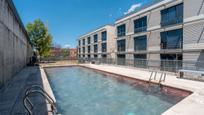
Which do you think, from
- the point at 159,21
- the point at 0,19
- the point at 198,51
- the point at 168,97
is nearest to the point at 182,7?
the point at 159,21

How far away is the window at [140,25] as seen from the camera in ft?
65.7

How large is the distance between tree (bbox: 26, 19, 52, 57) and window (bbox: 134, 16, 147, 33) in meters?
20.6

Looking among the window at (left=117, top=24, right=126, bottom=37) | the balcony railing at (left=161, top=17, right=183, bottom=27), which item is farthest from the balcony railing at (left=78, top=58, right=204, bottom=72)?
the window at (left=117, top=24, right=126, bottom=37)

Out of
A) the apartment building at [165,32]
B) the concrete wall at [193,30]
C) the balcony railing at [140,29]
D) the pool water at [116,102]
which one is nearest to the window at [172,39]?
the apartment building at [165,32]

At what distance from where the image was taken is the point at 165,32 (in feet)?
55.2

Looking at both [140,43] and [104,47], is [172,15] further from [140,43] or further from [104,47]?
[104,47]

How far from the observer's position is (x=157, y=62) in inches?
637

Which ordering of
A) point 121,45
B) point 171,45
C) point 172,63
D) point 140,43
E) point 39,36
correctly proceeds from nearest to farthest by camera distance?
point 172,63 → point 171,45 → point 140,43 → point 121,45 → point 39,36

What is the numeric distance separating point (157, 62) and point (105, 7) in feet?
56.9

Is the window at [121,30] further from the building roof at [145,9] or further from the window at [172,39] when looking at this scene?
the window at [172,39]

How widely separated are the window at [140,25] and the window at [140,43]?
111 cm

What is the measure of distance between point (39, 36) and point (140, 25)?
22.3 m

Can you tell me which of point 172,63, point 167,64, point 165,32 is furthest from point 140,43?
point 172,63

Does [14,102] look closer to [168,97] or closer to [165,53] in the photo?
[168,97]
